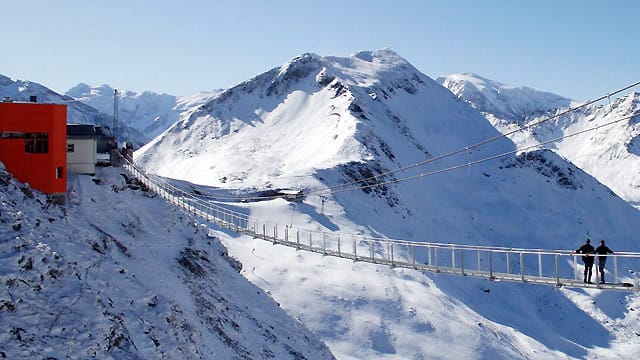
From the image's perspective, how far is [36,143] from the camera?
23.8 metres

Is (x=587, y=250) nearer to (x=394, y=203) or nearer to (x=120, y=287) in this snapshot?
(x=120, y=287)

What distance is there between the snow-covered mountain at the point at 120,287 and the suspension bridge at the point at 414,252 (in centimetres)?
401

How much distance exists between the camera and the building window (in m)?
23.6

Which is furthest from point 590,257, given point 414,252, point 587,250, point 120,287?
point 414,252

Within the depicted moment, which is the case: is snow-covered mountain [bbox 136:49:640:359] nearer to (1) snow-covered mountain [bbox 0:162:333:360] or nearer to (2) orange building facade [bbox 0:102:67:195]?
A: (1) snow-covered mountain [bbox 0:162:333:360]

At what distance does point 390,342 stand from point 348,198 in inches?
1273

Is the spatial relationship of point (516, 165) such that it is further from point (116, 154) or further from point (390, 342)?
point (116, 154)

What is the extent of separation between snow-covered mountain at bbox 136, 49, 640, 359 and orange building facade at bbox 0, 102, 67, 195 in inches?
772

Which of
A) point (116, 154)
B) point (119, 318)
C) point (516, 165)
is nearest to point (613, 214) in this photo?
point (516, 165)

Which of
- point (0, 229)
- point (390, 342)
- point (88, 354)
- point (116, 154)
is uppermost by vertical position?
point (116, 154)

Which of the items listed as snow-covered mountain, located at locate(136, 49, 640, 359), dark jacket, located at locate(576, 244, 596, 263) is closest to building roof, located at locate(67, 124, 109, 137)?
snow-covered mountain, located at locate(136, 49, 640, 359)

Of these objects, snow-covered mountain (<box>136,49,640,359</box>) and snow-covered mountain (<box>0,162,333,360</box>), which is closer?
snow-covered mountain (<box>0,162,333,360</box>)

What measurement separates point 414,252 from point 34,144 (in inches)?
1029

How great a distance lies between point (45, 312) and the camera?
52.5ft
